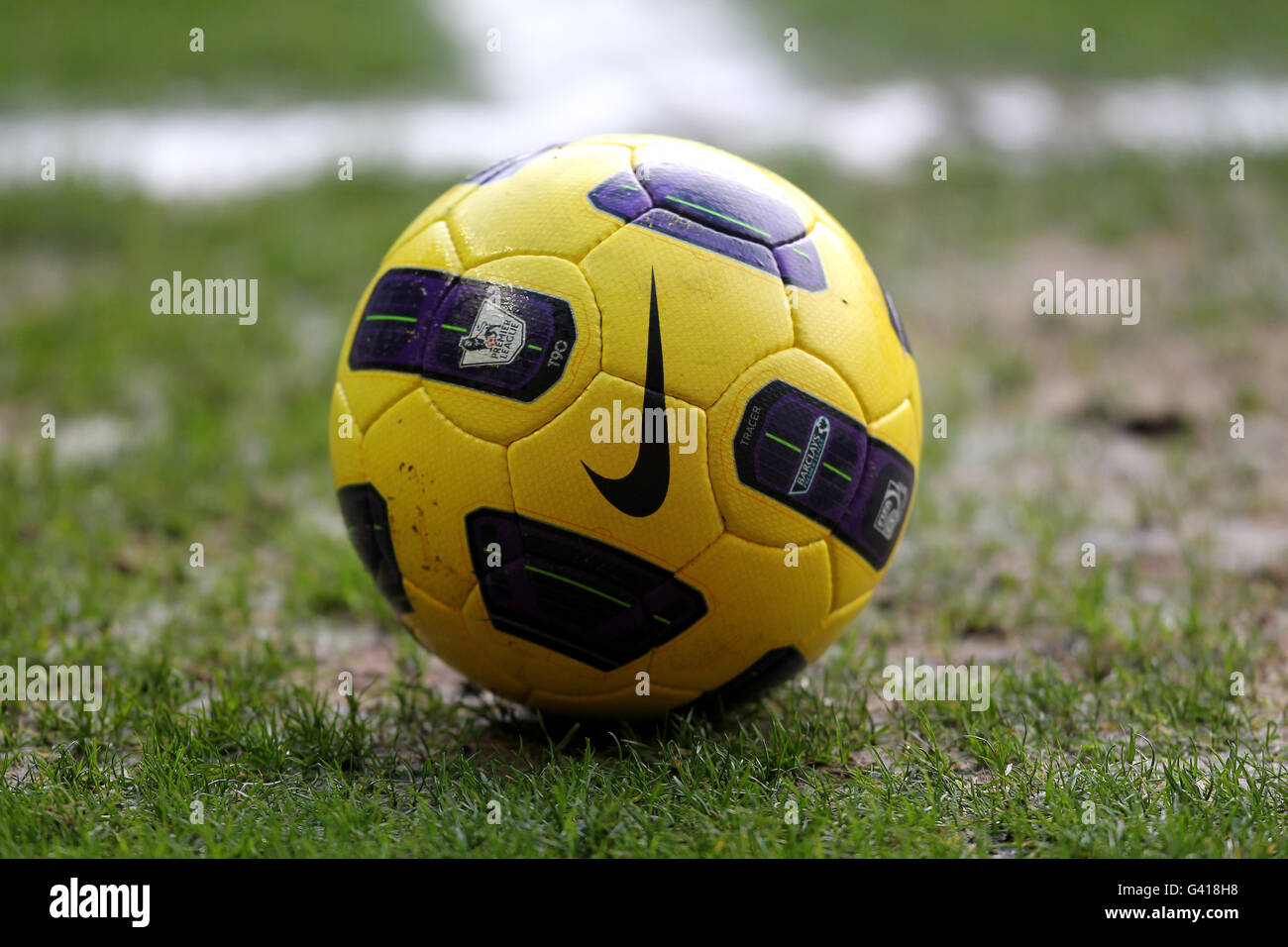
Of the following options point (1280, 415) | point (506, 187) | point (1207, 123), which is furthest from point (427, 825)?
point (1207, 123)

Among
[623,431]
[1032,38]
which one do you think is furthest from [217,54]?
[623,431]

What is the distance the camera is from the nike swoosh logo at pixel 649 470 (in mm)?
2613

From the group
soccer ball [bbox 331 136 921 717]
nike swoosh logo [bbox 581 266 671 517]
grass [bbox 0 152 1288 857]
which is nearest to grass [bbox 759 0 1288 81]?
grass [bbox 0 152 1288 857]

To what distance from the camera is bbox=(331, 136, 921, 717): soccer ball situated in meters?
2.63

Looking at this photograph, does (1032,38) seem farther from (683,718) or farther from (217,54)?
(683,718)

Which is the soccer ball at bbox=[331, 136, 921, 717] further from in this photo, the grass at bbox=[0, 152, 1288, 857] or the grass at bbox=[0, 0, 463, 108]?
the grass at bbox=[0, 0, 463, 108]

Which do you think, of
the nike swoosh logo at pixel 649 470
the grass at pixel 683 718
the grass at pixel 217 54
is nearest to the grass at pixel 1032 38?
the grass at pixel 217 54

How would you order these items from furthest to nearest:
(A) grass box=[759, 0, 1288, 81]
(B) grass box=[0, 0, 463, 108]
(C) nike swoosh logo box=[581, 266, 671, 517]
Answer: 1. (A) grass box=[759, 0, 1288, 81]
2. (B) grass box=[0, 0, 463, 108]
3. (C) nike swoosh logo box=[581, 266, 671, 517]

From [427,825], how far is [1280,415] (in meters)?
4.53

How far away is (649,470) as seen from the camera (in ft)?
8.63

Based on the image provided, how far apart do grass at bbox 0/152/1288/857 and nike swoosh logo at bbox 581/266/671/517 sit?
0.65 meters

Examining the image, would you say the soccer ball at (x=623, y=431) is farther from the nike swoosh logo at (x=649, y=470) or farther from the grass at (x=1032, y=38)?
the grass at (x=1032, y=38)

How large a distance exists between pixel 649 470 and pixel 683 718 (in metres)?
0.72

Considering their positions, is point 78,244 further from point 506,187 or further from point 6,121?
point 506,187
